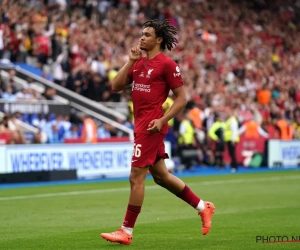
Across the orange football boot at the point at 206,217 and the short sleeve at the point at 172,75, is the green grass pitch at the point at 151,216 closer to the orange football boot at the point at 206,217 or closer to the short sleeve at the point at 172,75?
the orange football boot at the point at 206,217

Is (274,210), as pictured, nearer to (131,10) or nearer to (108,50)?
(108,50)

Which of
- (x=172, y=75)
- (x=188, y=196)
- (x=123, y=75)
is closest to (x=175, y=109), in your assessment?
(x=172, y=75)

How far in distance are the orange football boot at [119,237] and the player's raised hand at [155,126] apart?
122cm

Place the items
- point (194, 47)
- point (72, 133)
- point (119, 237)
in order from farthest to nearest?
point (194, 47)
point (72, 133)
point (119, 237)

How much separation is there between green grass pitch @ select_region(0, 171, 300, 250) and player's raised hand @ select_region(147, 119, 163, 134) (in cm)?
132

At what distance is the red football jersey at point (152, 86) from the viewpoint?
31.2ft

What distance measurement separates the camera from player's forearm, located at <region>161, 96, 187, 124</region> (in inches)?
368

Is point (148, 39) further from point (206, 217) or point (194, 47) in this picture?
point (194, 47)

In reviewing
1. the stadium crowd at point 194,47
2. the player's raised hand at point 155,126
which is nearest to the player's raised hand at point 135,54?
the player's raised hand at point 155,126

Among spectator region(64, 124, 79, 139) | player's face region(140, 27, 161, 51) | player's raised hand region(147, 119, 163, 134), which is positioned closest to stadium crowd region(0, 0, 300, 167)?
spectator region(64, 124, 79, 139)

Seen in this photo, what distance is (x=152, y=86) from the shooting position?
31.2 ft

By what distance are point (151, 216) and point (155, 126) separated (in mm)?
4023

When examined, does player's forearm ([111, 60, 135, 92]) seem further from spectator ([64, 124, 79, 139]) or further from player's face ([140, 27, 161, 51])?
spectator ([64, 124, 79, 139])

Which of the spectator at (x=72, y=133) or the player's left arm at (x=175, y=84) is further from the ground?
the player's left arm at (x=175, y=84)
